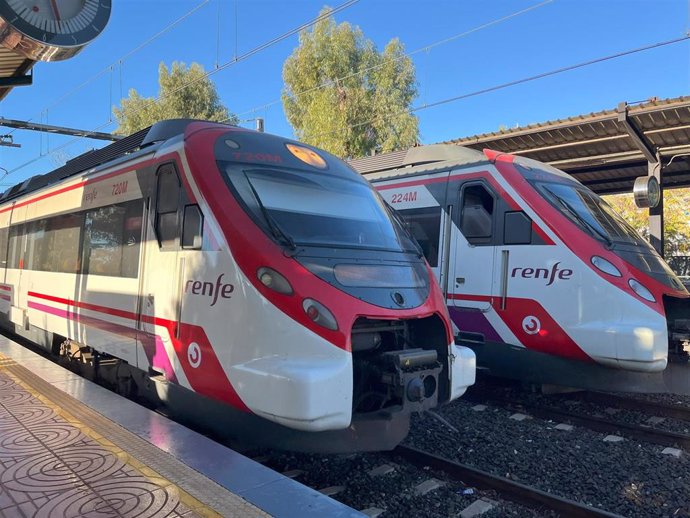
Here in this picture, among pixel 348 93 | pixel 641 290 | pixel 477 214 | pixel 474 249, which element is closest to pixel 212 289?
pixel 474 249

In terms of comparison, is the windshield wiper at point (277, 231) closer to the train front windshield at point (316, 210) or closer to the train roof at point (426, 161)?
the train front windshield at point (316, 210)

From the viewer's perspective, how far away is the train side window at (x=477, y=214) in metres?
6.59

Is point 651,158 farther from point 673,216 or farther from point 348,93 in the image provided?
point 673,216

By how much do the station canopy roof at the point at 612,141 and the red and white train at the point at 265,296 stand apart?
669 cm

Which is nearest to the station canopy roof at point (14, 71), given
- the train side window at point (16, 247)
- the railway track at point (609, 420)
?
the train side window at point (16, 247)

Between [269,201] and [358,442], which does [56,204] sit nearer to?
[269,201]

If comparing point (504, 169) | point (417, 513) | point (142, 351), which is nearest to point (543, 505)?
point (417, 513)

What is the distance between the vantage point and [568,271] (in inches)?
230

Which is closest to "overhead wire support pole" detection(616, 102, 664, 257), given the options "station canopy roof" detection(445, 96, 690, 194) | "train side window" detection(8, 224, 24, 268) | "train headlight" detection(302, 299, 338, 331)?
"station canopy roof" detection(445, 96, 690, 194)

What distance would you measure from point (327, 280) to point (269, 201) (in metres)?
0.84

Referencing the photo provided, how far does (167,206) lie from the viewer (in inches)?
179

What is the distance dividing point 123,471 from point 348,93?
2097 cm

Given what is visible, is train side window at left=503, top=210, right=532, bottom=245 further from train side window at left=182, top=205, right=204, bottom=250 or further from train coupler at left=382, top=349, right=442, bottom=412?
train side window at left=182, top=205, right=204, bottom=250

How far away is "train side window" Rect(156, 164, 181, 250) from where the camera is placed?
4441mm
